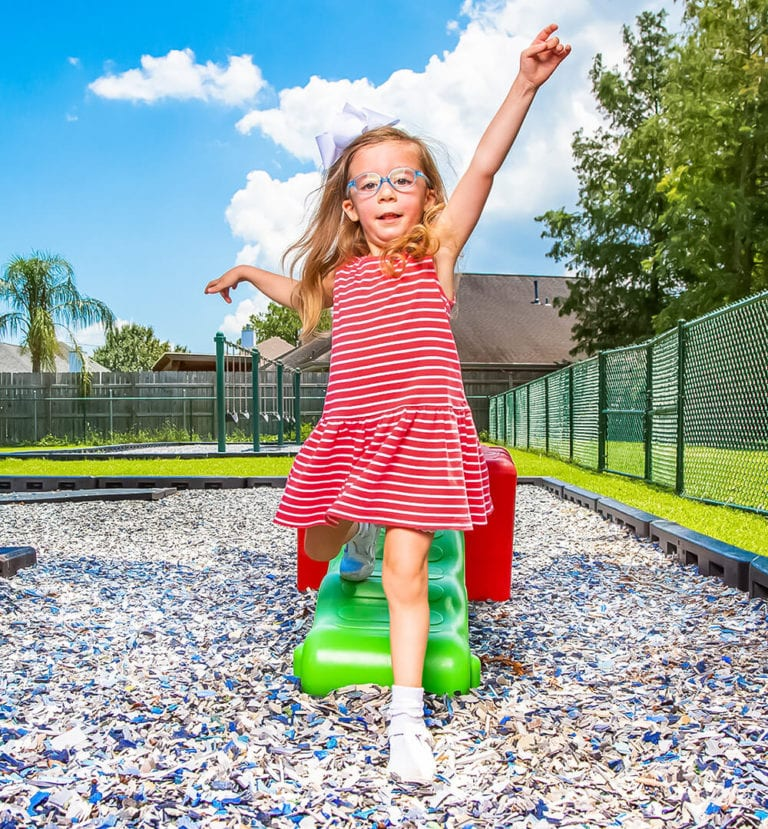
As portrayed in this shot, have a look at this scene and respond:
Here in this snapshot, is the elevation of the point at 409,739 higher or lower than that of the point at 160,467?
higher

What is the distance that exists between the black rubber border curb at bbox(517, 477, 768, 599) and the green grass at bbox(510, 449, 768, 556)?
22 cm

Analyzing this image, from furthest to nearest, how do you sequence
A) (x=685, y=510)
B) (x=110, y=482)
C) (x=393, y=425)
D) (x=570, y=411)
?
(x=570, y=411) → (x=110, y=482) → (x=685, y=510) → (x=393, y=425)

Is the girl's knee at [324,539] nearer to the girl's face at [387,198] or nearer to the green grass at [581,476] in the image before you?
the girl's face at [387,198]

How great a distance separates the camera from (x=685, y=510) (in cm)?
495

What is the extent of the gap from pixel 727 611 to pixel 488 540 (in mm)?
860

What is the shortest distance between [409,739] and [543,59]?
64.1 inches

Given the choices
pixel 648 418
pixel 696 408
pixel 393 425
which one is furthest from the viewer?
pixel 648 418

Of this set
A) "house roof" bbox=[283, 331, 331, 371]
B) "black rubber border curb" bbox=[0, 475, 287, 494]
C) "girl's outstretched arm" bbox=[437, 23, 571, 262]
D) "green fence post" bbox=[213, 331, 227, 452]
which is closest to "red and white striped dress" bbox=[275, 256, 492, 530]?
"girl's outstretched arm" bbox=[437, 23, 571, 262]

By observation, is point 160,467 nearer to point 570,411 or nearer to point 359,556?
point 570,411

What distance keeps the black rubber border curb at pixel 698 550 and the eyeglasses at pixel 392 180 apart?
1877 millimetres

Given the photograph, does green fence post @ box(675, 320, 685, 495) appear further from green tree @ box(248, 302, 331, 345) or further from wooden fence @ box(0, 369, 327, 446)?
green tree @ box(248, 302, 331, 345)

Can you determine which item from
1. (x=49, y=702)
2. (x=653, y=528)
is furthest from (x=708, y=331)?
(x=49, y=702)

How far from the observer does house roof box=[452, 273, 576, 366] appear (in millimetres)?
27094

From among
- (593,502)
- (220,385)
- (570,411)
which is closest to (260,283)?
(593,502)
